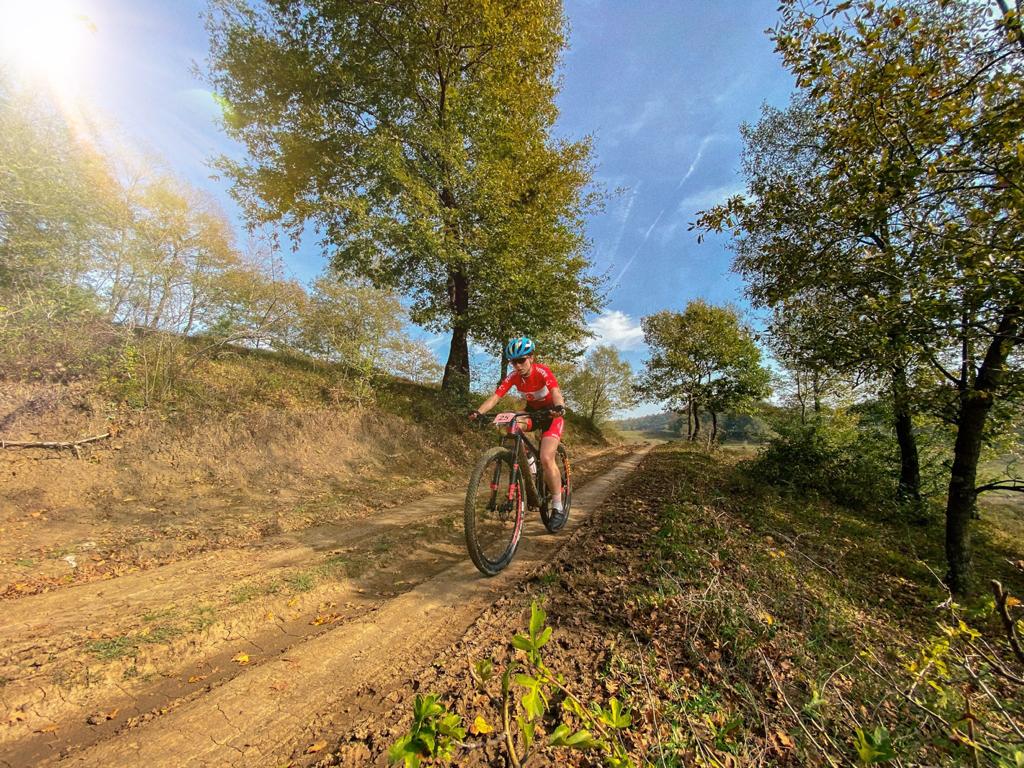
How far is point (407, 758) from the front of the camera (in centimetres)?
A: 96

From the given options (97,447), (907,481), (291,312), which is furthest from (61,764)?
(907,481)

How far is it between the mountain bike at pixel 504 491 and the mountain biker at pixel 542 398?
0.20 m

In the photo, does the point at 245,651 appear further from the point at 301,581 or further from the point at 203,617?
the point at 301,581

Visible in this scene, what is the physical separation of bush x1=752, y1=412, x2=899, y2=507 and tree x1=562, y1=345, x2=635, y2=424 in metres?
32.4

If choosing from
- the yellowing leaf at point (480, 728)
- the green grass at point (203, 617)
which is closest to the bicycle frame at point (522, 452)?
the yellowing leaf at point (480, 728)

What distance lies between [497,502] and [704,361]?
31483 millimetres

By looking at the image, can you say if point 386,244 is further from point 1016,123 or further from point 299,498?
point 1016,123

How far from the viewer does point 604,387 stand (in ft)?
150

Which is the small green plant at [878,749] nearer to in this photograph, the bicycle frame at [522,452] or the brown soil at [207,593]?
the brown soil at [207,593]

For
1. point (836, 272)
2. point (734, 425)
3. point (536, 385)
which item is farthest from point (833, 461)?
point (734, 425)

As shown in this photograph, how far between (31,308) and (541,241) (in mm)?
12891

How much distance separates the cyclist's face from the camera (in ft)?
18.7

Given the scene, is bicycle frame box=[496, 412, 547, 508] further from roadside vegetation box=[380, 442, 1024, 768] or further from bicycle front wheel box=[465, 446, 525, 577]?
roadside vegetation box=[380, 442, 1024, 768]

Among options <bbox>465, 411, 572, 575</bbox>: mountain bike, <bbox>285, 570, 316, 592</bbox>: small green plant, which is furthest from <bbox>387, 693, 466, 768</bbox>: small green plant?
<bbox>285, 570, 316, 592</bbox>: small green plant
